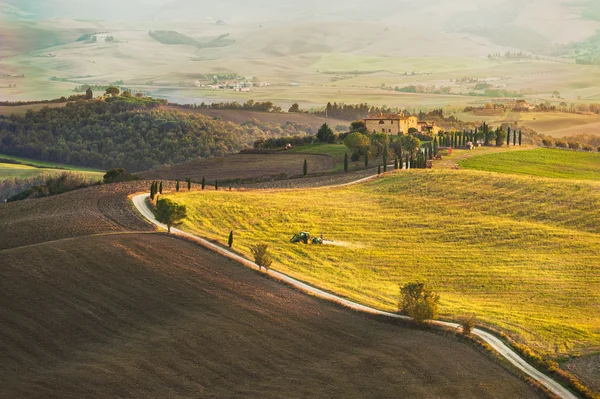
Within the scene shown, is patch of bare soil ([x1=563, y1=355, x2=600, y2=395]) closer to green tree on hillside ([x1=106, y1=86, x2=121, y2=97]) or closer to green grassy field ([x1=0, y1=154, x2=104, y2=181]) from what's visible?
green grassy field ([x1=0, y1=154, x2=104, y2=181])

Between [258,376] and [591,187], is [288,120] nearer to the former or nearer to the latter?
[591,187]

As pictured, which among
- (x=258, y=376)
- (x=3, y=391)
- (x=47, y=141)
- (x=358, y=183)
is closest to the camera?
(x=3, y=391)

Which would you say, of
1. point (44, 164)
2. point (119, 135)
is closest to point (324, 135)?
point (44, 164)

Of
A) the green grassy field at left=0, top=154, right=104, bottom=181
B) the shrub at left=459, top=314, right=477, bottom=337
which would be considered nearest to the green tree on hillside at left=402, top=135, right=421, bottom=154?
the green grassy field at left=0, top=154, right=104, bottom=181

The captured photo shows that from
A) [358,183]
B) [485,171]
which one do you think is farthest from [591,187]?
[358,183]

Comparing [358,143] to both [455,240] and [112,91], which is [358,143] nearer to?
[455,240]

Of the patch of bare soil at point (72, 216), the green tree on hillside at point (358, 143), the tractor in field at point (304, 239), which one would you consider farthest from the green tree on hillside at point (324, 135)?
the tractor in field at point (304, 239)
